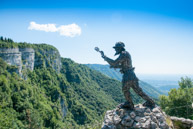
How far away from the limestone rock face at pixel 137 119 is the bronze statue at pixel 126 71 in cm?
46

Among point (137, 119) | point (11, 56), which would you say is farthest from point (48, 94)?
point (137, 119)

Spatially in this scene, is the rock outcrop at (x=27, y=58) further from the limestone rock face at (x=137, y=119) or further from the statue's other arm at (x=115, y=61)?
the limestone rock face at (x=137, y=119)

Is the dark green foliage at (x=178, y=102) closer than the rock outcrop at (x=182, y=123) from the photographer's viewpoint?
No

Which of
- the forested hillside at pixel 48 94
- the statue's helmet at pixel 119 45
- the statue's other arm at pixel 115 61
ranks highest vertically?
the statue's helmet at pixel 119 45

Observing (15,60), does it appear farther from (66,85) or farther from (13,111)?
(66,85)

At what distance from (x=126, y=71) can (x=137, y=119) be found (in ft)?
8.42

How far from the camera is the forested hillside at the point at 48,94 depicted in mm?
51406

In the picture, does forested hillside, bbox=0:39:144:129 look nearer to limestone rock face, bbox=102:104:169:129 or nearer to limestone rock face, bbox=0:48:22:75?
limestone rock face, bbox=0:48:22:75

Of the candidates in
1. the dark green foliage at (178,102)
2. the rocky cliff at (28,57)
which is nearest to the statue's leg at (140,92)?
the dark green foliage at (178,102)

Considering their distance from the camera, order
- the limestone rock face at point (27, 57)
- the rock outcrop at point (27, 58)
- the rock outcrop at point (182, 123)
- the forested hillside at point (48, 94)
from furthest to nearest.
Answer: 1. the limestone rock face at point (27, 57)
2. the rock outcrop at point (27, 58)
3. the forested hillside at point (48, 94)
4. the rock outcrop at point (182, 123)

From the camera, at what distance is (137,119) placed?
7930mm

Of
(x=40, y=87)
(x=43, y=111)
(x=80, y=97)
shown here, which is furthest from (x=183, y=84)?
(x=80, y=97)

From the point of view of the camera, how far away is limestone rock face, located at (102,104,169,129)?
7.64m

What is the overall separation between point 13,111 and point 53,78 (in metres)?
46.5
